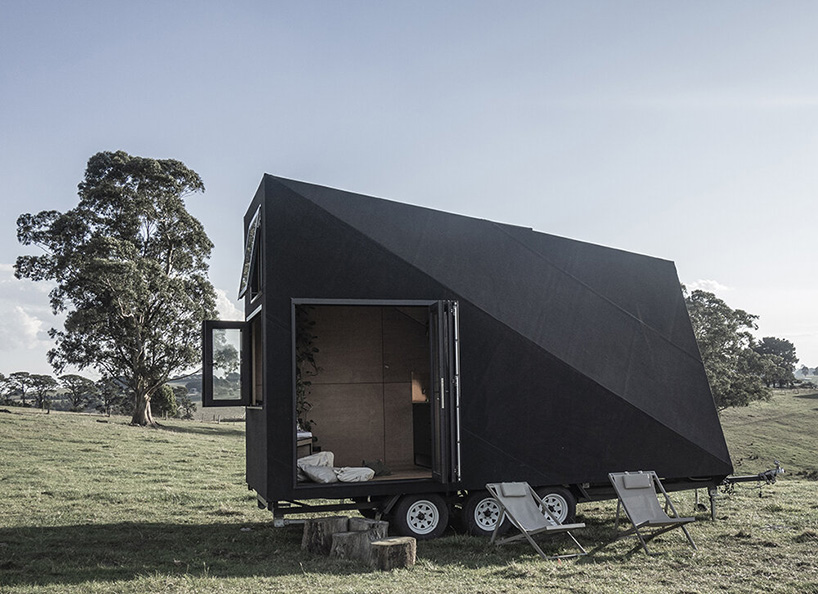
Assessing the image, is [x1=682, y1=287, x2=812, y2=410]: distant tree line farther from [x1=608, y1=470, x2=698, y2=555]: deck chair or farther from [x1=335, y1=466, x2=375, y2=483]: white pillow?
[x1=335, y1=466, x2=375, y2=483]: white pillow

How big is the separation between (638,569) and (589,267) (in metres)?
3.40

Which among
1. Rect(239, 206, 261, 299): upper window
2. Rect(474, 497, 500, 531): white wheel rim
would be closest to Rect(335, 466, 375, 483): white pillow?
Rect(474, 497, 500, 531): white wheel rim

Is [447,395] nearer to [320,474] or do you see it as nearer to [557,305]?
[320,474]

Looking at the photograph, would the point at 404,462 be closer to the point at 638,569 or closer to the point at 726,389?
the point at 638,569

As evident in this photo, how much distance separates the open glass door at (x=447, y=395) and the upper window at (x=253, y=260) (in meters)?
1.83

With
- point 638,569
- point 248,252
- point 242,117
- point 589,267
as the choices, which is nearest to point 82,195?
point 242,117

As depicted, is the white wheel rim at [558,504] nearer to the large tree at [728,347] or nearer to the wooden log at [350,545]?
the wooden log at [350,545]

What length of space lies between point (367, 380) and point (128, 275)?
15.2 meters

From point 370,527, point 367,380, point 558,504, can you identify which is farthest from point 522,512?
point 367,380

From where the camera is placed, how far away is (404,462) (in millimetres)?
9156

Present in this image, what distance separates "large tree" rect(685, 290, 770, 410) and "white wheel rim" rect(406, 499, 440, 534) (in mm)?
20222

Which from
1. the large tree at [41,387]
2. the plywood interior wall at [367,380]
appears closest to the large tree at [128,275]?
the large tree at [41,387]

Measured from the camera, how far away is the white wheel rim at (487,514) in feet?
24.2

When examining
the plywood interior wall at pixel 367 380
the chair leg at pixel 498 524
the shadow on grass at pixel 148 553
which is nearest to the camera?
the shadow on grass at pixel 148 553
